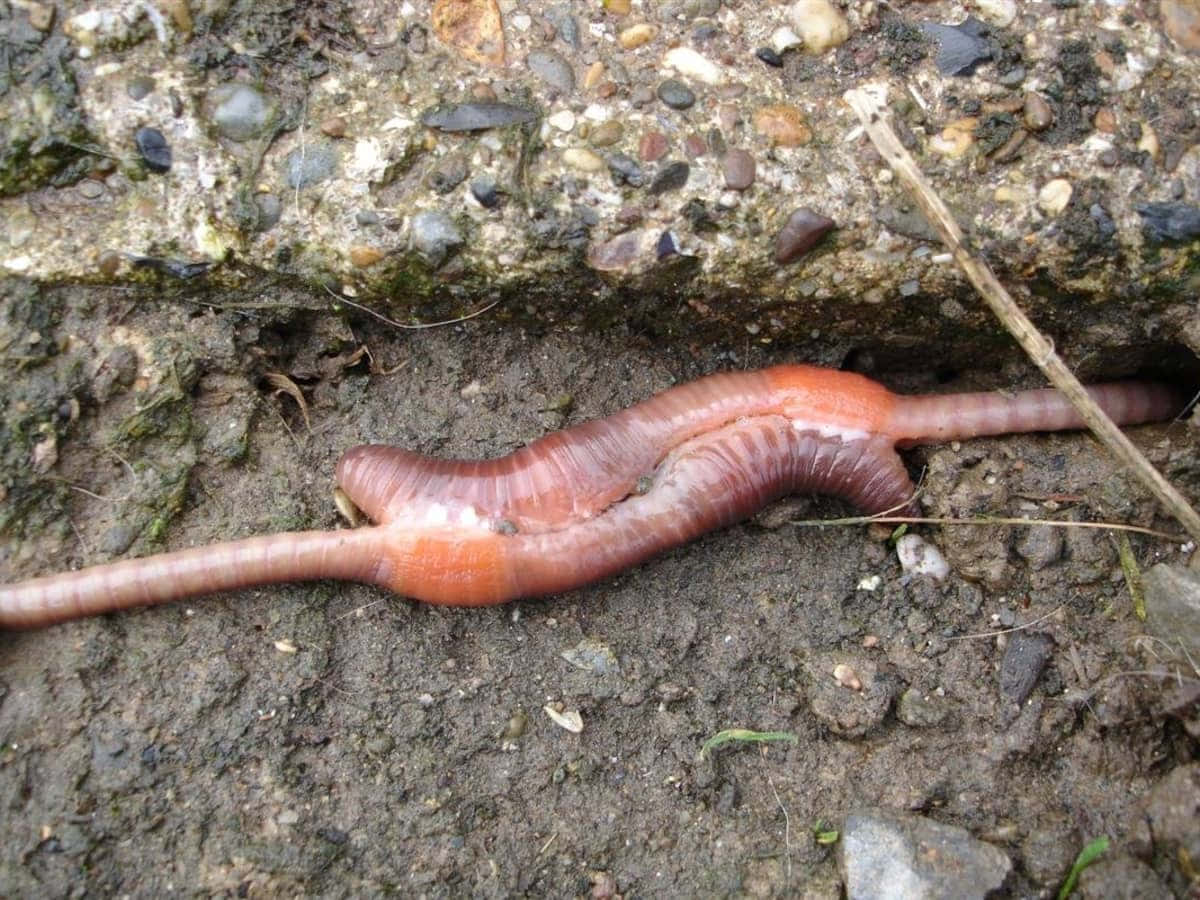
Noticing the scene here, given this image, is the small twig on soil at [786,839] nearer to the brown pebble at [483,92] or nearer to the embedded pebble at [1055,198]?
the embedded pebble at [1055,198]

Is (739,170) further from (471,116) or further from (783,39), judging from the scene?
(471,116)

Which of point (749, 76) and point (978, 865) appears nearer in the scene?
point (978, 865)

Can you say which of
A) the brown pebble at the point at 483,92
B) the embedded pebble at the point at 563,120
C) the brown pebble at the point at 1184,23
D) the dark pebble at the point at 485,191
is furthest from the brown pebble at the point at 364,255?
the brown pebble at the point at 1184,23

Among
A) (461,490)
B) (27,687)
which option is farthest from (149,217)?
(27,687)

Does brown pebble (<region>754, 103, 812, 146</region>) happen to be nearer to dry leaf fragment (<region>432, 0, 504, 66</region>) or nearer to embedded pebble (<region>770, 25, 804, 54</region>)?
embedded pebble (<region>770, 25, 804, 54</region>)

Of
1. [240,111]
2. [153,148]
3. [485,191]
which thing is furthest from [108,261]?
[485,191]

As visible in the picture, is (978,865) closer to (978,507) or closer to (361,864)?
(978,507)
